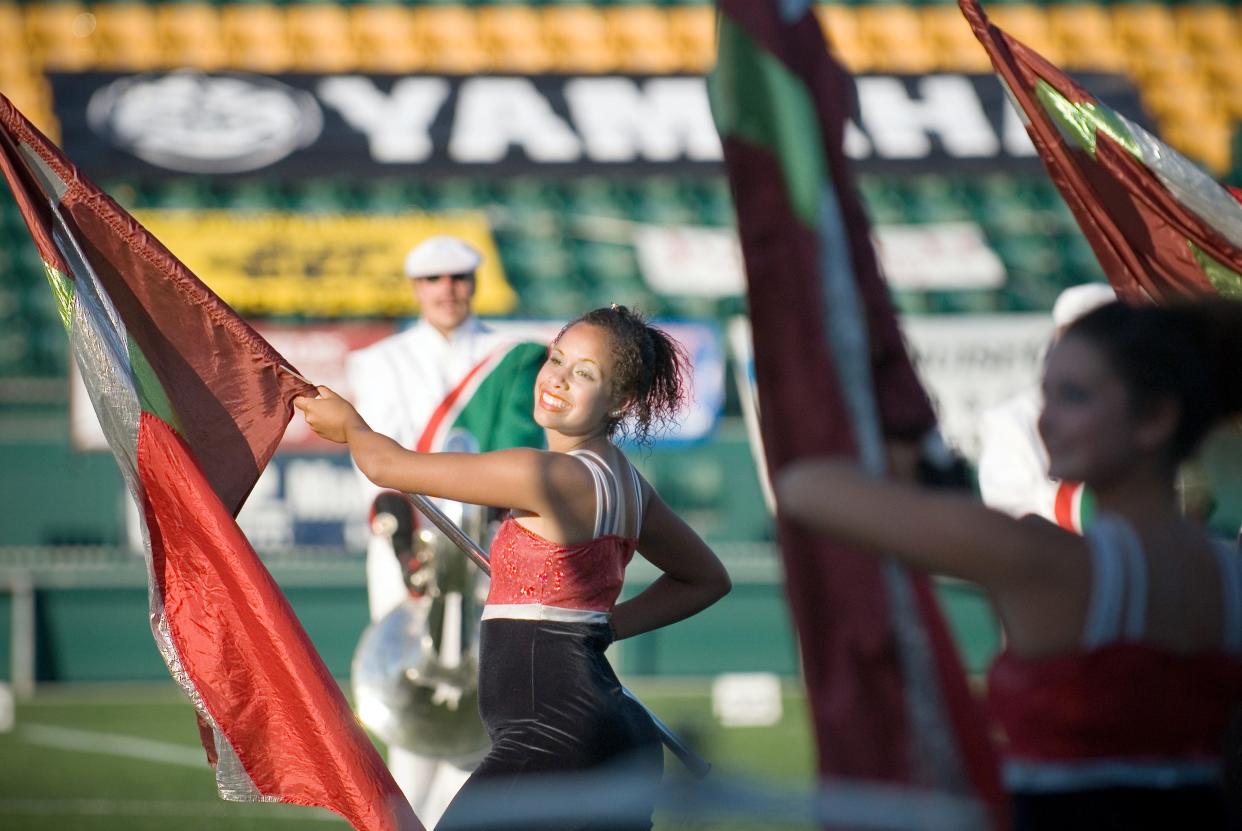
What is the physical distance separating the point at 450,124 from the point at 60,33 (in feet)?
11.7

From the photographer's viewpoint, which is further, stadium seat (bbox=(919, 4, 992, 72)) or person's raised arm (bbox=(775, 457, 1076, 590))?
stadium seat (bbox=(919, 4, 992, 72))

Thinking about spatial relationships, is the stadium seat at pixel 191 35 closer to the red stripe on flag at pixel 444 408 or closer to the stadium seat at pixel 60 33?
the stadium seat at pixel 60 33

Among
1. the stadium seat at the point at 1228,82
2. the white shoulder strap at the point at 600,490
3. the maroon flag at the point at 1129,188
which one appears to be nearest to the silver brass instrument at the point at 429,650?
the white shoulder strap at the point at 600,490

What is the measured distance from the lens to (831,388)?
205 cm

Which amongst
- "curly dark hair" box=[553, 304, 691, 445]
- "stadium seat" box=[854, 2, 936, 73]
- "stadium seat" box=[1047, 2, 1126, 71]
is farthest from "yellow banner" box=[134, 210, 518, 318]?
"curly dark hair" box=[553, 304, 691, 445]

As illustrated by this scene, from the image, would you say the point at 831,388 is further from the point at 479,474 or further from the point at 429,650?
the point at 429,650

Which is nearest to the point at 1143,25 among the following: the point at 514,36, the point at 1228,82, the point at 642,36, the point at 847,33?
the point at 1228,82

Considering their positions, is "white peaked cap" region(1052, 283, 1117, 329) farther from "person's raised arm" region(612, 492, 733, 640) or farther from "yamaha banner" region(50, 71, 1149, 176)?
"yamaha banner" region(50, 71, 1149, 176)

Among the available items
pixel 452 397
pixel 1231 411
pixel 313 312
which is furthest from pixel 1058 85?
pixel 313 312

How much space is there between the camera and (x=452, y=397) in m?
5.74

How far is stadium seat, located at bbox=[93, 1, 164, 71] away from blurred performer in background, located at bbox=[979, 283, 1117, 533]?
1048 cm

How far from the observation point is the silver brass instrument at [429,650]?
5379 mm

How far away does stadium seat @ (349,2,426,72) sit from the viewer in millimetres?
14719

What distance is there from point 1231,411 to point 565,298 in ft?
36.4
